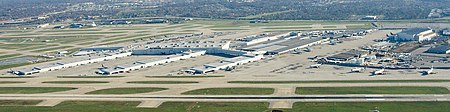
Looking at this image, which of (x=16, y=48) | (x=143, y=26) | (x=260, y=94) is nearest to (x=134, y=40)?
(x=16, y=48)

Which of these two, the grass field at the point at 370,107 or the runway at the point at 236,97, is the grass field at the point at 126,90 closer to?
the runway at the point at 236,97

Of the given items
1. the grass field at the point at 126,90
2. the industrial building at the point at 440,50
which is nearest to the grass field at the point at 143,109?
the grass field at the point at 126,90

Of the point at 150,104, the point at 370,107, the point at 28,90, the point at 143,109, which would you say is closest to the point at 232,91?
the point at 150,104

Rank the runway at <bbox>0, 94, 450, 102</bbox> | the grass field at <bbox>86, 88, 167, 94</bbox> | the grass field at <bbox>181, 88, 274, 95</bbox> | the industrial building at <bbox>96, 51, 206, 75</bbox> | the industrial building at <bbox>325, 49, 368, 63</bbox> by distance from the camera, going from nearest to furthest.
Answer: the runway at <bbox>0, 94, 450, 102</bbox>
the grass field at <bbox>181, 88, 274, 95</bbox>
the grass field at <bbox>86, 88, 167, 94</bbox>
the industrial building at <bbox>96, 51, 206, 75</bbox>
the industrial building at <bbox>325, 49, 368, 63</bbox>

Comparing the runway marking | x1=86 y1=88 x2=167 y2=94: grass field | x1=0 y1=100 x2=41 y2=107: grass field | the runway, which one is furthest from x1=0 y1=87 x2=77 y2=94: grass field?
the runway marking

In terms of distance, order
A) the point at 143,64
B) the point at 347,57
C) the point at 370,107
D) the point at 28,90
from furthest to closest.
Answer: the point at 347,57
the point at 143,64
the point at 28,90
the point at 370,107

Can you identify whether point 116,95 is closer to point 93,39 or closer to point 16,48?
point 16,48

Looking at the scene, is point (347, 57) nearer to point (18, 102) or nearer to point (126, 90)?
point (126, 90)

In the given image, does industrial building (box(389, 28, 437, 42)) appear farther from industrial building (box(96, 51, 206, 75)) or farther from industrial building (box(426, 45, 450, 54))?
industrial building (box(96, 51, 206, 75))

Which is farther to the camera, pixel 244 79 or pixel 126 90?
pixel 244 79
